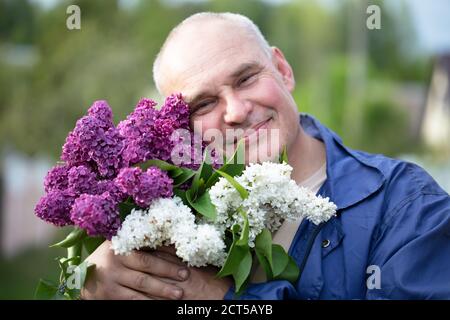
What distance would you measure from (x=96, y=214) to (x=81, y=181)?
181 millimetres

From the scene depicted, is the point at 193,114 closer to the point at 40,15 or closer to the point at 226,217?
the point at 226,217

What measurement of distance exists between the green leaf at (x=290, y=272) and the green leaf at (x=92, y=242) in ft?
2.03

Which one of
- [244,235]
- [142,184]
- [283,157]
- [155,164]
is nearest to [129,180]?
[142,184]

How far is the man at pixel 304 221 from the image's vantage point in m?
2.09

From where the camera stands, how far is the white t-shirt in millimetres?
2211

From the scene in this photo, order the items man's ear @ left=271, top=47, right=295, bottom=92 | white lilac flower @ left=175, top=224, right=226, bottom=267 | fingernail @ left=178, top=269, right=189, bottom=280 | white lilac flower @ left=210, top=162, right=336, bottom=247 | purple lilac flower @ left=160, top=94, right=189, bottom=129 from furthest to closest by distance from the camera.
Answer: man's ear @ left=271, top=47, right=295, bottom=92, purple lilac flower @ left=160, top=94, right=189, bottom=129, fingernail @ left=178, top=269, right=189, bottom=280, white lilac flower @ left=210, top=162, right=336, bottom=247, white lilac flower @ left=175, top=224, right=226, bottom=267

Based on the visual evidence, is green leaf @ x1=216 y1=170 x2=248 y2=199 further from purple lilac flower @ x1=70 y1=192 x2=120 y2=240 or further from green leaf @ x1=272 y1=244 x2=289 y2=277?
purple lilac flower @ x1=70 y1=192 x2=120 y2=240

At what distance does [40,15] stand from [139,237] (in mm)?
13306

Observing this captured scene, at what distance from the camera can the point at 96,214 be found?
6.19ft

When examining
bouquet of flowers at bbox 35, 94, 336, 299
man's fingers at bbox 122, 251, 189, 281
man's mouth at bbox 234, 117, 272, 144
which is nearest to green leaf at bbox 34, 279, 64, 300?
bouquet of flowers at bbox 35, 94, 336, 299

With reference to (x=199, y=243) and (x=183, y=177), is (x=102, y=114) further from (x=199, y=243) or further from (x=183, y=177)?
(x=199, y=243)

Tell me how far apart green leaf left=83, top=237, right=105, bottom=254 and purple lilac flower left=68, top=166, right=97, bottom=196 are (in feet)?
0.75

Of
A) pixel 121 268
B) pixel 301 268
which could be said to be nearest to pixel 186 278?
pixel 121 268

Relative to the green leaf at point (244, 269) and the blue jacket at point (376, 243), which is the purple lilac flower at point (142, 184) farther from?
the blue jacket at point (376, 243)
